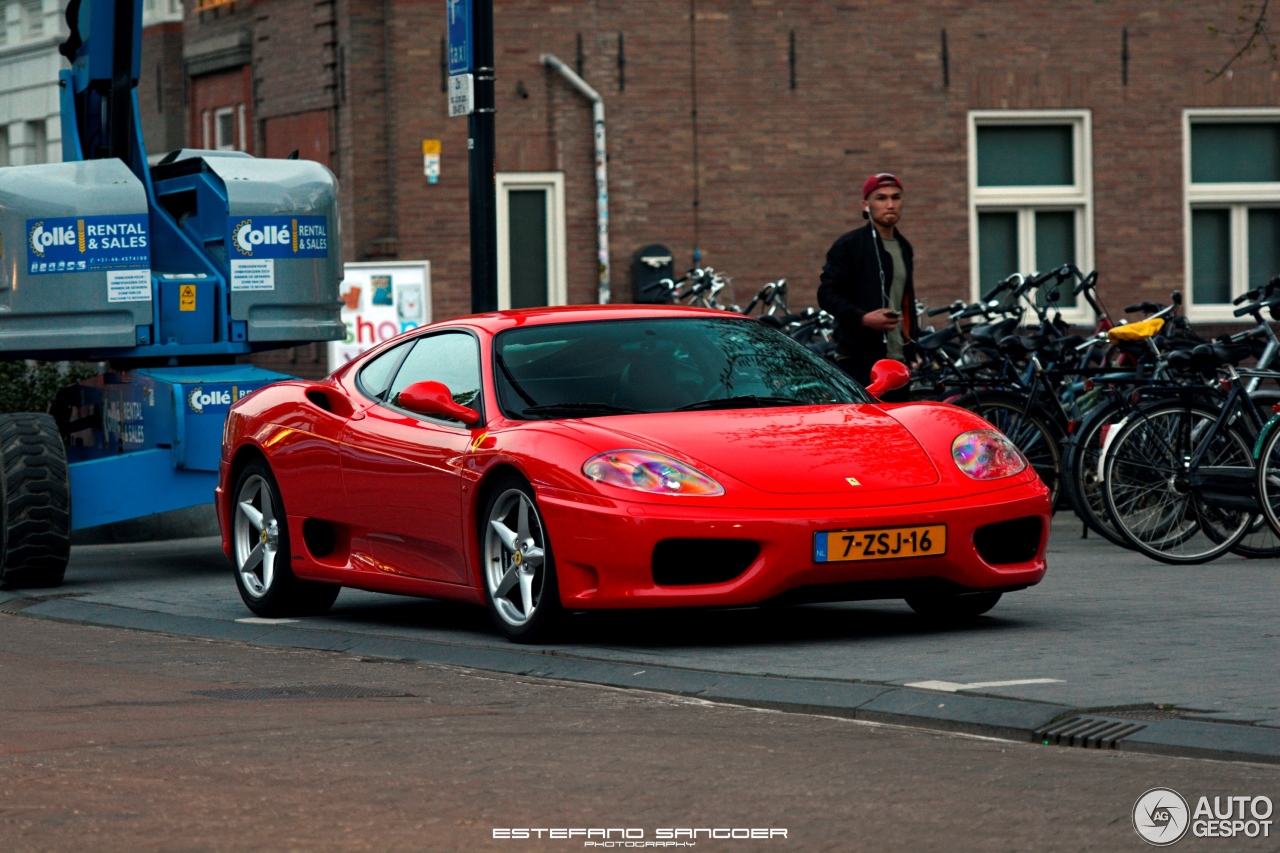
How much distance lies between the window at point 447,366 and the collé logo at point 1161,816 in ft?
13.9

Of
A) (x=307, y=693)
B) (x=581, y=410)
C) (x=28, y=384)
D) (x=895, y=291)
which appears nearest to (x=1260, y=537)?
(x=895, y=291)

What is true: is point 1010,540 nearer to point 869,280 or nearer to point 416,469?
point 416,469

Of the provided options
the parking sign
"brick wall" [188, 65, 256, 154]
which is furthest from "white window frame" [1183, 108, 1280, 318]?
the parking sign

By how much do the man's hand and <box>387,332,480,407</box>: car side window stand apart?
3.15 meters

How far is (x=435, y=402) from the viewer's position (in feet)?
29.0

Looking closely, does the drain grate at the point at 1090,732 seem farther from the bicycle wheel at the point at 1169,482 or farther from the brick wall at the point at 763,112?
the brick wall at the point at 763,112

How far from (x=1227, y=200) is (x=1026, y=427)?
10.9 meters

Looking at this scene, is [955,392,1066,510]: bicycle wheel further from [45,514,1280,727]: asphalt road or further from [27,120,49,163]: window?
[27,120,49,163]: window

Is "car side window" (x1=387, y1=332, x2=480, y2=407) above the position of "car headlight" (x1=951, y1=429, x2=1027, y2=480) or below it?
above

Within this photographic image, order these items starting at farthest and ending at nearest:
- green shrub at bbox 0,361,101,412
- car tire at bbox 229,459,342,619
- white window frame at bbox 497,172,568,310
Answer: white window frame at bbox 497,172,568,310
green shrub at bbox 0,361,101,412
car tire at bbox 229,459,342,619

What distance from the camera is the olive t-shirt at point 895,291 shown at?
12.5 meters

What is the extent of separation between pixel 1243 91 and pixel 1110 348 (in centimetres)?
930

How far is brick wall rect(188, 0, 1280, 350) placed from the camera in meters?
21.4

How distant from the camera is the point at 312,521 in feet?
32.7
